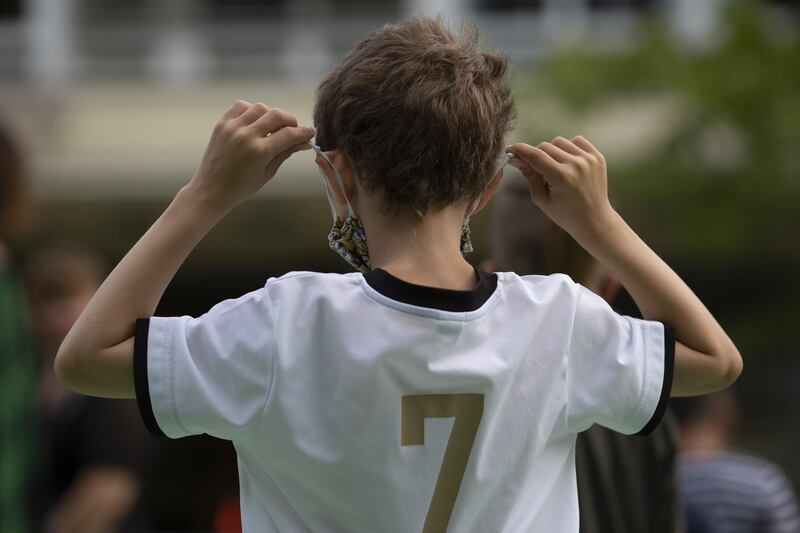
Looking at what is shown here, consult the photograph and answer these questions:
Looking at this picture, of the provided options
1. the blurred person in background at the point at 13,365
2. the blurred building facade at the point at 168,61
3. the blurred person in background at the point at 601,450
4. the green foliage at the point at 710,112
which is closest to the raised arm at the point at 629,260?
the blurred person in background at the point at 601,450

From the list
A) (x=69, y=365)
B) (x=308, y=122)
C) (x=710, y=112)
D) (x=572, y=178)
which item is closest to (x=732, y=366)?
(x=572, y=178)

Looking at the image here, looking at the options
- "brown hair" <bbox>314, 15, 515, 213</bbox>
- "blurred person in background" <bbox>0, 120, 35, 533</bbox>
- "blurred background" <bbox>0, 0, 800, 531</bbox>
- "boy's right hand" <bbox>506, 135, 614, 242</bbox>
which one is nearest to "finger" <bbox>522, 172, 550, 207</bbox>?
"boy's right hand" <bbox>506, 135, 614, 242</bbox>

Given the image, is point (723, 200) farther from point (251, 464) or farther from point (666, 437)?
point (251, 464)

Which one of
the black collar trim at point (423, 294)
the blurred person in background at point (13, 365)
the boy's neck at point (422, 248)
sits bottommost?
the blurred person in background at point (13, 365)

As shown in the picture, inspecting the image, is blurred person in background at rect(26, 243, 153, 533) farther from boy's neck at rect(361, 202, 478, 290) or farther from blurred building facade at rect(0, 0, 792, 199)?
blurred building facade at rect(0, 0, 792, 199)

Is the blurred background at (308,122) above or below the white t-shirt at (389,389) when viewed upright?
below

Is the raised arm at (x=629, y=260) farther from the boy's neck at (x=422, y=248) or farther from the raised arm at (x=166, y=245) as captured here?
the raised arm at (x=166, y=245)

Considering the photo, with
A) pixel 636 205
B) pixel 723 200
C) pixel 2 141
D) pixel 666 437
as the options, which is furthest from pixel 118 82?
pixel 666 437

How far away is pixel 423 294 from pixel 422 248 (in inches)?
4.0

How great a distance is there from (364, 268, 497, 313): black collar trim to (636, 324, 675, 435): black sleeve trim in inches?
12.5

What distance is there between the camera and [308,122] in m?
9.72

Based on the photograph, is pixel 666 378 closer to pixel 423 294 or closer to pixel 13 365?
pixel 423 294

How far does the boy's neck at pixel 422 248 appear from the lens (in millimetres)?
1744

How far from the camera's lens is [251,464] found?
175 cm
